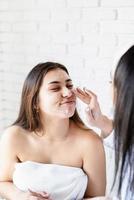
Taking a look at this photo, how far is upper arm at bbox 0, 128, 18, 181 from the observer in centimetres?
150

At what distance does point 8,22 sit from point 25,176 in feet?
4.13

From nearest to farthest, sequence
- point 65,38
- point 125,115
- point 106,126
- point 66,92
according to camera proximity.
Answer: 1. point 125,115
2. point 66,92
3. point 106,126
4. point 65,38

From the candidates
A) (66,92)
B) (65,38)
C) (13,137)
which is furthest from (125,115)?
(65,38)

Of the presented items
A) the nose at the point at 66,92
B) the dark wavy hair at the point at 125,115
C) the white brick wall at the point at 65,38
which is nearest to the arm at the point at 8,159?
the nose at the point at 66,92

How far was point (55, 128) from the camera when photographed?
1493 mm

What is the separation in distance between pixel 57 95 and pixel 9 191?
424 millimetres

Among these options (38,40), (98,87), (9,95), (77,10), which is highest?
(77,10)

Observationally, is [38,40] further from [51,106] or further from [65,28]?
[51,106]

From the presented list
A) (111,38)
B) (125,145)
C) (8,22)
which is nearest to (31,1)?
(8,22)

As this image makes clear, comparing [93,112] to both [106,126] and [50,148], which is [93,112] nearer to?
[106,126]

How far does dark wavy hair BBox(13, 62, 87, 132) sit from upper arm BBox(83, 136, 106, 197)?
22cm

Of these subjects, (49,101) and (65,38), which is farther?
(65,38)

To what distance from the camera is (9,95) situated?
253cm

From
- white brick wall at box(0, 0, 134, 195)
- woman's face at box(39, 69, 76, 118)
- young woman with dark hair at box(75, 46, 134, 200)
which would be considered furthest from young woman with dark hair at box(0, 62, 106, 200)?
white brick wall at box(0, 0, 134, 195)
